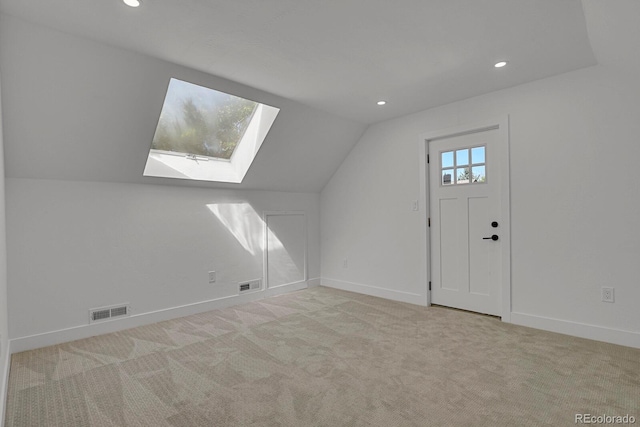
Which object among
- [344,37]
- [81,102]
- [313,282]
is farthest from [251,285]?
[344,37]

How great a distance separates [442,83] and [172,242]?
3.20 meters

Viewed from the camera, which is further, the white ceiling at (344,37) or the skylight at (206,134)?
the skylight at (206,134)

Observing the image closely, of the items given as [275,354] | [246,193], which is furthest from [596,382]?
[246,193]

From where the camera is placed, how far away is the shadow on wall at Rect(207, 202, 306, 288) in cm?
406

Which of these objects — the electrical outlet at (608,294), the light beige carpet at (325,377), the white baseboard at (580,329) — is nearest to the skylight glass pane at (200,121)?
the light beige carpet at (325,377)

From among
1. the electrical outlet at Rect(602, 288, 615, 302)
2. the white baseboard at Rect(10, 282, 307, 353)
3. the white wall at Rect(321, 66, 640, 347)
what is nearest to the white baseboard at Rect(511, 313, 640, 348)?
the white wall at Rect(321, 66, 640, 347)

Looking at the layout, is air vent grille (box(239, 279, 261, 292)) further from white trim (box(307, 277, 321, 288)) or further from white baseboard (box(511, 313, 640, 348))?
white baseboard (box(511, 313, 640, 348))

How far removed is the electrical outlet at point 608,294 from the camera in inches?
106

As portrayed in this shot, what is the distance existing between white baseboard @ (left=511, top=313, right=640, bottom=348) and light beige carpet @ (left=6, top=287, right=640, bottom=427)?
0.09 metres

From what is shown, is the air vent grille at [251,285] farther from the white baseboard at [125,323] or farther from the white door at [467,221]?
the white door at [467,221]

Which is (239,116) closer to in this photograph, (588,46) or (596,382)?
(588,46)

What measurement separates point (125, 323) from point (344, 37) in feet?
10.5

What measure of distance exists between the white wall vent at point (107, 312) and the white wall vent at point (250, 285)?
1266 millimetres

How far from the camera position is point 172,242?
3545 millimetres
